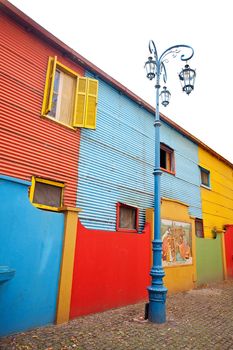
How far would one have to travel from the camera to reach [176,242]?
10.4 m

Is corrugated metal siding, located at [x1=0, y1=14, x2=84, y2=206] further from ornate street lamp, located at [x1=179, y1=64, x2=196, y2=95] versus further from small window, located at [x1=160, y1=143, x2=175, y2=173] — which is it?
small window, located at [x1=160, y1=143, x2=175, y2=173]

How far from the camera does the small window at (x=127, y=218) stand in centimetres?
932

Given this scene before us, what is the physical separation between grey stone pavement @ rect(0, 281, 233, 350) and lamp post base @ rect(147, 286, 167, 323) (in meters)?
0.15

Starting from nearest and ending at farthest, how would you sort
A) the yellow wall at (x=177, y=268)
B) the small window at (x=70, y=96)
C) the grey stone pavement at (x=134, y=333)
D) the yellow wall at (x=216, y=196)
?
the grey stone pavement at (x=134, y=333) < the small window at (x=70, y=96) < the yellow wall at (x=177, y=268) < the yellow wall at (x=216, y=196)

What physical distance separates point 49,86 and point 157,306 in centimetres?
644

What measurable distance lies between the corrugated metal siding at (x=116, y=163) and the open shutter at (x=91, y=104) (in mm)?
356

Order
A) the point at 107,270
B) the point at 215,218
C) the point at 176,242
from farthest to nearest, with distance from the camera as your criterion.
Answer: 1. the point at 215,218
2. the point at 176,242
3. the point at 107,270

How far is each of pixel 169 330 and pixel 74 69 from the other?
7840mm

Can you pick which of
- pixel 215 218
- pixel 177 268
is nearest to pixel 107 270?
pixel 177 268

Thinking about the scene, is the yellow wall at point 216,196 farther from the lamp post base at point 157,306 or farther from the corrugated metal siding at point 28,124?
the corrugated metal siding at point 28,124

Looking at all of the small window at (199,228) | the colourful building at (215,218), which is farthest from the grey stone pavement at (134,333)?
the small window at (199,228)

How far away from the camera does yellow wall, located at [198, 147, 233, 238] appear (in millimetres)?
14781

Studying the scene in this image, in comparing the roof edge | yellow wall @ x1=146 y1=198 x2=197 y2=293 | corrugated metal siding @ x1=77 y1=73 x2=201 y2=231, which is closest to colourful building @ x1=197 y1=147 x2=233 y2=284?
yellow wall @ x1=146 y1=198 x2=197 y2=293

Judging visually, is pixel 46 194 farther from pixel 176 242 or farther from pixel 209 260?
pixel 209 260
